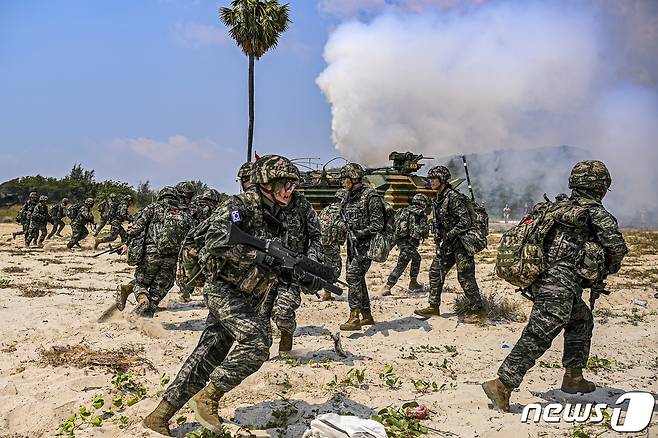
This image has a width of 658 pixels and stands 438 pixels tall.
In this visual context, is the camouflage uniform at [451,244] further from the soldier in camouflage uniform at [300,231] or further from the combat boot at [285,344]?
the soldier in camouflage uniform at [300,231]

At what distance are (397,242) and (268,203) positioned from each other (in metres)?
7.63

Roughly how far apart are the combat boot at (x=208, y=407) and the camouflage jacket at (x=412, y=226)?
7.87 metres

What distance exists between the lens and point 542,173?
174 ft

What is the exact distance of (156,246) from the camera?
7863mm

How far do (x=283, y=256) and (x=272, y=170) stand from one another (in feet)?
2.15

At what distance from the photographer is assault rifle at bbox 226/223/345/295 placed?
12.5ft

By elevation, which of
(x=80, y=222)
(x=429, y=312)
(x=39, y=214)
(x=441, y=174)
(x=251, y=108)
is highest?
(x=251, y=108)

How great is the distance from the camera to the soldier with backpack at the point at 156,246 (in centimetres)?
781

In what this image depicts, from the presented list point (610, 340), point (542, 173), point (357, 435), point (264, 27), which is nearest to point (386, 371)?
point (357, 435)

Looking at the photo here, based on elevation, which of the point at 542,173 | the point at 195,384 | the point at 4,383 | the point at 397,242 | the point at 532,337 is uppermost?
the point at 542,173

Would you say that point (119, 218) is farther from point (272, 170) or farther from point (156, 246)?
point (272, 170)

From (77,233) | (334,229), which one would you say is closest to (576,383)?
(334,229)

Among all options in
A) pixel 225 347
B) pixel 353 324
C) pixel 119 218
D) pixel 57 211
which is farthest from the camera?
pixel 57 211

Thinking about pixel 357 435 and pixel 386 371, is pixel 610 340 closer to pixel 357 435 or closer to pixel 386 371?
pixel 386 371
